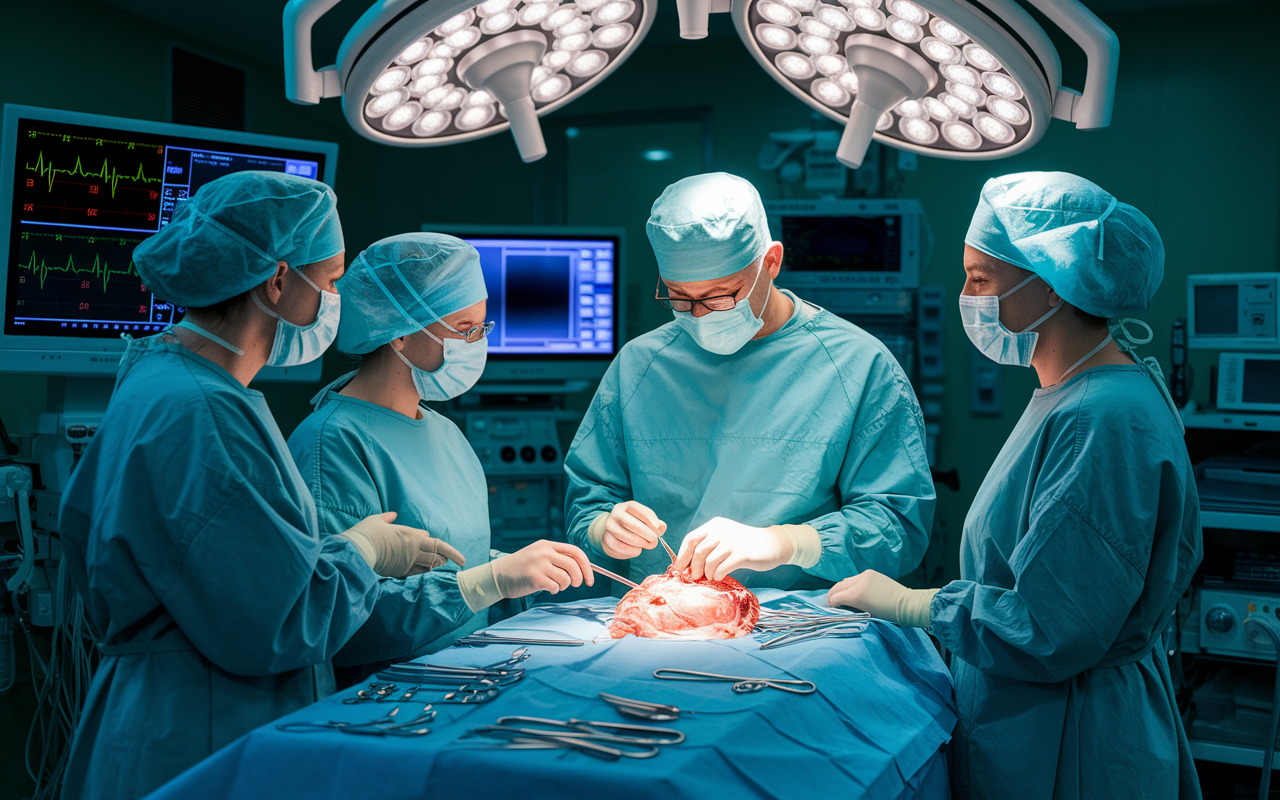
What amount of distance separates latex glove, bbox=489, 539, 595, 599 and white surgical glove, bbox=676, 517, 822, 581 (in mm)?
218

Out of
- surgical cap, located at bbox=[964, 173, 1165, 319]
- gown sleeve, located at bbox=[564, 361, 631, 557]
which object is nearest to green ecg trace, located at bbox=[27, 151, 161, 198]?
gown sleeve, located at bbox=[564, 361, 631, 557]

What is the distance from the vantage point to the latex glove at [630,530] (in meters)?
1.90

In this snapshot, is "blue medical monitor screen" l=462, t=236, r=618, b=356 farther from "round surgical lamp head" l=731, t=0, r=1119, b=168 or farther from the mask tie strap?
the mask tie strap

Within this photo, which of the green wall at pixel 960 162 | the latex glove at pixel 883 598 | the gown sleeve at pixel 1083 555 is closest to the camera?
the gown sleeve at pixel 1083 555

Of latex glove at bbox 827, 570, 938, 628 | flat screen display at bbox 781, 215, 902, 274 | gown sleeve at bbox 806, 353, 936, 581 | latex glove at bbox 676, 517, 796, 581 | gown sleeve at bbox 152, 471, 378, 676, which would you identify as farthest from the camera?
flat screen display at bbox 781, 215, 902, 274

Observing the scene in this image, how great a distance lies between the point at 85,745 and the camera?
4.73ft

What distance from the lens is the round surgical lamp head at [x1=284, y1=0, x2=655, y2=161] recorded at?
4.08 feet

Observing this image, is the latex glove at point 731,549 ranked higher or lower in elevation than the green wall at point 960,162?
lower

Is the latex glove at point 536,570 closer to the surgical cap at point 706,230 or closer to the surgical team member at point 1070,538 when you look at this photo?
the surgical team member at point 1070,538

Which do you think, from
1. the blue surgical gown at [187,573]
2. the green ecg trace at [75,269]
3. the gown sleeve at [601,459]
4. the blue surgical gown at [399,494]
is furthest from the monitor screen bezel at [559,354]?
the blue surgical gown at [187,573]

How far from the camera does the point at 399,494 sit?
73.1 inches

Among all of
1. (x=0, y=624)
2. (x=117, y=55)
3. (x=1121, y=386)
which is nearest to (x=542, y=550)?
(x=1121, y=386)

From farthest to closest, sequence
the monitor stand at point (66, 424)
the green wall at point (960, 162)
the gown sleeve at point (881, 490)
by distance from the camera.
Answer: the green wall at point (960, 162)
the monitor stand at point (66, 424)
the gown sleeve at point (881, 490)

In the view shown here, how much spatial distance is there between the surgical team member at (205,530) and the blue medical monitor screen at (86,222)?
1247 millimetres
